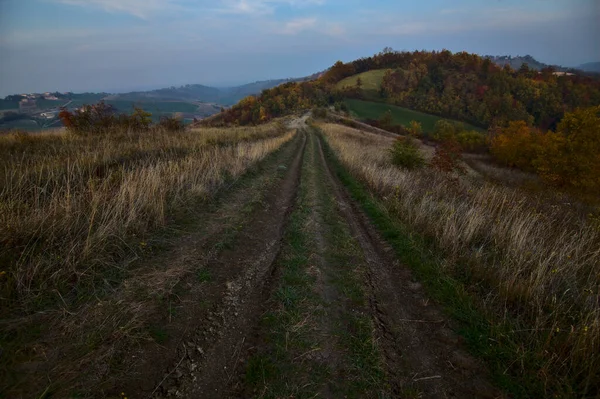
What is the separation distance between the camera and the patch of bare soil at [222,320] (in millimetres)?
2656

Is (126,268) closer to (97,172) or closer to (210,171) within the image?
(97,172)

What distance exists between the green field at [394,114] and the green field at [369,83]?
13.6 metres

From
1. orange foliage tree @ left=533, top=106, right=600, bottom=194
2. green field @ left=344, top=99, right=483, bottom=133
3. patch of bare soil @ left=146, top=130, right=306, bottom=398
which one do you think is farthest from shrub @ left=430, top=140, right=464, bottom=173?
green field @ left=344, top=99, right=483, bottom=133

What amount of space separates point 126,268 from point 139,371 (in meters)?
1.98

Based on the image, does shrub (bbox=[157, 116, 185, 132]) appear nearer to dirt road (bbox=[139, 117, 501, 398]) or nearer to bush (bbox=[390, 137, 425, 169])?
dirt road (bbox=[139, 117, 501, 398])

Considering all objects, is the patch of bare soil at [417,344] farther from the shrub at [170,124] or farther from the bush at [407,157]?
the shrub at [170,124]

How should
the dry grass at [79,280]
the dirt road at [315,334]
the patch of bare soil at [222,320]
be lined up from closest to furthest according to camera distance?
the dry grass at [79,280], the patch of bare soil at [222,320], the dirt road at [315,334]

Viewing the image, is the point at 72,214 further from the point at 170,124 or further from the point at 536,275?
the point at 170,124

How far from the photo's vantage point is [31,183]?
5.26 metres

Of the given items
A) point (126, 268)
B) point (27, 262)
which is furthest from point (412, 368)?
point (27, 262)

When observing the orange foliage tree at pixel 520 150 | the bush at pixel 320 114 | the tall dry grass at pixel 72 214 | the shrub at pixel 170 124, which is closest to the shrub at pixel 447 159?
the tall dry grass at pixel 72 214

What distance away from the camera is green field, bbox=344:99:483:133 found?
91.6 metres

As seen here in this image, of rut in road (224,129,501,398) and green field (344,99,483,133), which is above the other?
green field (344,99,483,133)

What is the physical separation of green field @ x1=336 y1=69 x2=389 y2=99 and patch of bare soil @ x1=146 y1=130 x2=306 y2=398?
123589 millimetres
